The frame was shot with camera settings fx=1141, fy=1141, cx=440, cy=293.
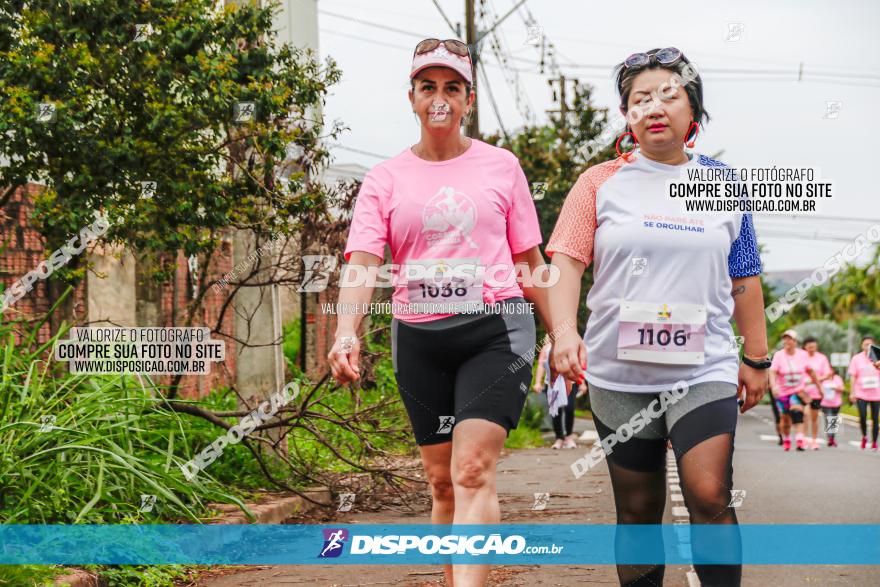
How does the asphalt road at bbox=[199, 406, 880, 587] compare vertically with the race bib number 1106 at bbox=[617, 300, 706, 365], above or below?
below

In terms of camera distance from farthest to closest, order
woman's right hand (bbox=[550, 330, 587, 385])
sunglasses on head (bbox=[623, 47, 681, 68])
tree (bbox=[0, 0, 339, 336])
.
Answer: tree (bbox=[0, 0, 339, 336]) < sunglasses on head (bbox=[623, 47, 681, 68]) < woman's right hand (bbox=[550, 330, 587, 385])

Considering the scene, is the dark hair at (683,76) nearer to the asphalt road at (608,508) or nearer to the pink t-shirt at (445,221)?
the pink t-shirt at (445,221)

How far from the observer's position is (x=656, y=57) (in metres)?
4.04

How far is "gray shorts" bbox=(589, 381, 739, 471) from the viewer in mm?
3762

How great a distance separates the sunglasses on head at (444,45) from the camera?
4.39m

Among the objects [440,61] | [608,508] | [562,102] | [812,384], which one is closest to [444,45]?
[440,61]

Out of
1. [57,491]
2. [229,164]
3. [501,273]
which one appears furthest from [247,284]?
[501,273]

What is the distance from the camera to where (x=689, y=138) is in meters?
4.09

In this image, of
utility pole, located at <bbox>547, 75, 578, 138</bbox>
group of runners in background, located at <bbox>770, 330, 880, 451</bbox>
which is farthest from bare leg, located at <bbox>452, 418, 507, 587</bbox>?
utility pole, located at <bbox>547, 75, 578, 138</bbox>

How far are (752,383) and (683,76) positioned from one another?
3.66 feet

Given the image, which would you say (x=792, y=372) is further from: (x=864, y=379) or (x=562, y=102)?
(x=562, y=102)

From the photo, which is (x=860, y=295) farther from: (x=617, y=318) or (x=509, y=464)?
(x=617, y=318)

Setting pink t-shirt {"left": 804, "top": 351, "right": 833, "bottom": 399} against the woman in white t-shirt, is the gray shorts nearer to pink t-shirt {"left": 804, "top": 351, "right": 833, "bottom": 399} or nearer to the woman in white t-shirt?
the woman in white t-shirt

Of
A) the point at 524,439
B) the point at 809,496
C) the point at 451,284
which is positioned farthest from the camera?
the point at 524,439
